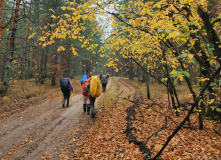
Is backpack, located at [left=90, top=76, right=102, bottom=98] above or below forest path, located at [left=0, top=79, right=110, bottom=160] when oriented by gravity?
above

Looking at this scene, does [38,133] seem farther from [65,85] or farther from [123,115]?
[123,115]

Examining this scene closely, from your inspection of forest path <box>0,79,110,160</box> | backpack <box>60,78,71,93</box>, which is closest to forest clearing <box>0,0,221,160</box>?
forest path <box>0,79,110,160</box>

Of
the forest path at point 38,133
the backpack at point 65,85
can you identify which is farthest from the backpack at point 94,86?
the backpack at point 65,85

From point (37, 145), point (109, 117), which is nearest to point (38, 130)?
point (37, 145)

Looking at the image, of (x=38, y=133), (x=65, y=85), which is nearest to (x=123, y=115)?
(x=65, y=85)

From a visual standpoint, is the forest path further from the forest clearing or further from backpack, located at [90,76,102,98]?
backpack, located at [90,76,102,98]

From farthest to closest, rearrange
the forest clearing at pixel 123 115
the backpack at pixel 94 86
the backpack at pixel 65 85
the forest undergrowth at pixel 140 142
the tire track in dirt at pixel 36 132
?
the backpack at pixel 65 85 < the backpack at pixel 94 86 < the tire track in dirt at pixel 36 132 < the forest undergrowth at pixel 140 142 < the forest clearing at pixel 123 115

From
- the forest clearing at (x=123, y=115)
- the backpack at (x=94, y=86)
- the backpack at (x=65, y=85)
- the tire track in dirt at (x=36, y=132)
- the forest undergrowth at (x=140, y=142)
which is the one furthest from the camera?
the backpack at (x=65, y=85)

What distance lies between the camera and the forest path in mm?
4652

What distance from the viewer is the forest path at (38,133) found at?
4.65 m

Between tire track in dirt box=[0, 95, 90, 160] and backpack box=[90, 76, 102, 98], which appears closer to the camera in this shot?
tire track in dirt box=[0, 95, 90, 160]

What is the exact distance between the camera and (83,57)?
3053cm

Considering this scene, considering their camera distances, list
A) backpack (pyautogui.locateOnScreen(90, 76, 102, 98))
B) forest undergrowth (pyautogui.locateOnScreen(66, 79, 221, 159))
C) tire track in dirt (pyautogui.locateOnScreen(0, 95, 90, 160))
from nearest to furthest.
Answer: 1. forest undergrowth (pyautogui.locateOnScreen(66, 79, 221, 159))
2. tire track in dirt (pyautogui.locateOnScreen(0, 95, 90, 160))
3. backpack (pyautogui.locateOnScreen(90, 76, 102, 98))

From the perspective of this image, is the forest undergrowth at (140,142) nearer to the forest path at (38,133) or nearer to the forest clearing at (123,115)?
the forest clearing at (123,115)
